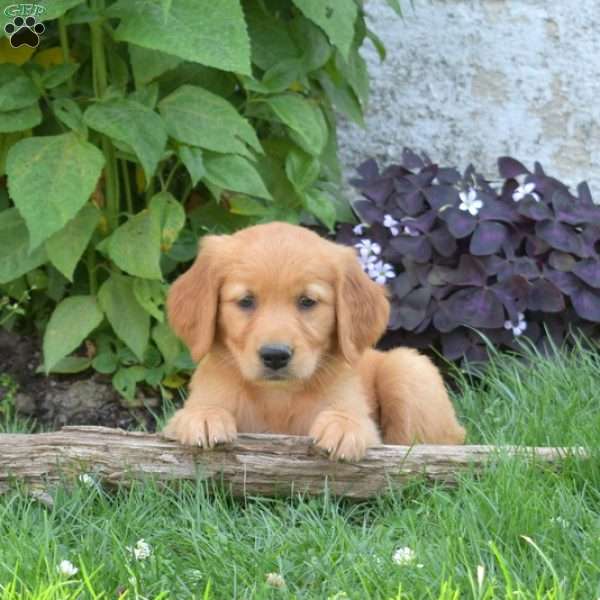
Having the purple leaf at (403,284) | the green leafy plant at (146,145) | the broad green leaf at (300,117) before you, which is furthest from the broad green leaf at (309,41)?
the purple leaf at (403,284)

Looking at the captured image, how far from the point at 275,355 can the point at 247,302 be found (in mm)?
273

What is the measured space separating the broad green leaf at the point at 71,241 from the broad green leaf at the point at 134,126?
38 cm

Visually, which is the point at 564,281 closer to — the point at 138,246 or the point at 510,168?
the point at 510,168

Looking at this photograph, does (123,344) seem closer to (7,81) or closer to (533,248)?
(7,81)

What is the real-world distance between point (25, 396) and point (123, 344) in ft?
1.87

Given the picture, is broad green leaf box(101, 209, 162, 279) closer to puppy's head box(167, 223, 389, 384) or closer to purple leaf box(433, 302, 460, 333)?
puppy's head box(167, 223, 389, 384)

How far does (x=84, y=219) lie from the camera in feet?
15.2

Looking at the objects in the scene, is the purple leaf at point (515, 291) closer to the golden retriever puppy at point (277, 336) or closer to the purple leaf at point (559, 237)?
the purple leaf at point (559, 237)

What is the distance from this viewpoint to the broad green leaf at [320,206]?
5.11 meters

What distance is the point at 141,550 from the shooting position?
3199mm

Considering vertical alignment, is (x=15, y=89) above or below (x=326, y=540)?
above

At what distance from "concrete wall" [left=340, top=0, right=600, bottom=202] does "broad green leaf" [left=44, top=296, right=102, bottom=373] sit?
2.05 metres

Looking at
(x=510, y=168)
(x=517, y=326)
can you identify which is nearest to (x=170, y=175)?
(x=517, y=326)

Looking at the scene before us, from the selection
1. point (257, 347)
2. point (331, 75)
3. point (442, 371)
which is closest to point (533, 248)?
point (442, 371)
